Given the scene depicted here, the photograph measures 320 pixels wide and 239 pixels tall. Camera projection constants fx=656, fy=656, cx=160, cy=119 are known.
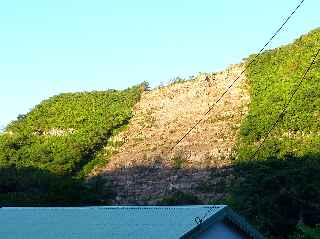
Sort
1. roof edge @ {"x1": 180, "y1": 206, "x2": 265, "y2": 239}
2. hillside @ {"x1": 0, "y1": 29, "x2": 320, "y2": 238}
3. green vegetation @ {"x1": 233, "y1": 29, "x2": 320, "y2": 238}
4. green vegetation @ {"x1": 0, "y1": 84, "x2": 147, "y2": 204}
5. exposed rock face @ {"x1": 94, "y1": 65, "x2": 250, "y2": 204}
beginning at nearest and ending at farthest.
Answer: roof edge @ {"x1": 180, "y1": 206, "x2": 265, "y2": 239} → green vegetation @ {"x1": 233, "y1": 29, "x2": 320, "y2": 238} → hillside @ {"x1": 0, "y1": 29, "x2": 320, "y2": 238} → exposed rock face @ {"x1": 94, "y1": 65, "x2": 250, "y2": 204} → green vegetation @ {"x1": 0, "y1": 84, "x2": 147, "y2": 204}

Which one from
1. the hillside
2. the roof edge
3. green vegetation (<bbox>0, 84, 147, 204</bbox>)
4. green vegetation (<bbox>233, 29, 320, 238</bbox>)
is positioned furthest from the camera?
green vegetation (<bbox>0, 84, 147, 204</bbox>)

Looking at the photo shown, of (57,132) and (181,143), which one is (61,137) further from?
(181,143)

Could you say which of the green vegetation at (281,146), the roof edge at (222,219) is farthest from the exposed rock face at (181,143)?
the roof edge at (222,219)

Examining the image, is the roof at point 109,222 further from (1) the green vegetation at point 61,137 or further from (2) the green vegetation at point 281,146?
(1) the green vegetation at point 61,137

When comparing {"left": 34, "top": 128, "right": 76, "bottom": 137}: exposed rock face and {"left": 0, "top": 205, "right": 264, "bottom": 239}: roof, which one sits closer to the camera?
{"left": 0, "top": 205, "right": 264, "bottom": 239}: roof

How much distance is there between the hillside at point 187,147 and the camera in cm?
2619

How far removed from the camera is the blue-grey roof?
11.2m

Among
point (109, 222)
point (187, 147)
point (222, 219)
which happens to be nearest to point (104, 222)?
point (109, 222)

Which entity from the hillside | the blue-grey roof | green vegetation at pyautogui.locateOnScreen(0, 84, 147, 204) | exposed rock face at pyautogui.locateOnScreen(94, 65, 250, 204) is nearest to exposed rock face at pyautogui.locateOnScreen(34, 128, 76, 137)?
green vegetation at pyautogui.locateOnScreen(0, 84, 147, 204)

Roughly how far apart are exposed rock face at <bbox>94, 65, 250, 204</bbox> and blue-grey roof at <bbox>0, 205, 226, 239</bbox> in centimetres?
2042

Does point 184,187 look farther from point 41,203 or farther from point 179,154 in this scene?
point 41,203

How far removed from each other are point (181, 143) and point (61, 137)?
14.4 metres

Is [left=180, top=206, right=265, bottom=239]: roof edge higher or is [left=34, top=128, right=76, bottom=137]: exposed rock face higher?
[left=34, top=128, right=76, bottom=137]: exposed rock face

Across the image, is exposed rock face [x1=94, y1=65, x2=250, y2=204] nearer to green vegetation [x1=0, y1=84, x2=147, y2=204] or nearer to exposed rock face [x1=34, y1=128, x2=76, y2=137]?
green vegetation [x1=0, y1=84, x2=147, y2=204]
